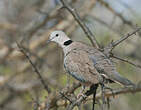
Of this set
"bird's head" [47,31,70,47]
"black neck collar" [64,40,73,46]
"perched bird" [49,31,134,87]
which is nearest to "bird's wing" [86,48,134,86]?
"perched bird" [49,31,134,87]

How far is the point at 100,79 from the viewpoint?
359 cm

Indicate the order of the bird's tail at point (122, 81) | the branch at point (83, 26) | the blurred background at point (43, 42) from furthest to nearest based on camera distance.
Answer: the blurred background at point (43, 42), the branch at point (83, 26), the bird's tail at point (122, 81)

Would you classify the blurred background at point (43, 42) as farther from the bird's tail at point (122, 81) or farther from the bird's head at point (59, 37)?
the bird's tail at point (122, 81)

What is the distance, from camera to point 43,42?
6742 mm

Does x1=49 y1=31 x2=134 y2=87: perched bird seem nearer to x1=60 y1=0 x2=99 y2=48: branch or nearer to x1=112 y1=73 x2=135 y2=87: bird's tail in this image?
x1=112 y1=73 x2=135 y2=87: bird's tail

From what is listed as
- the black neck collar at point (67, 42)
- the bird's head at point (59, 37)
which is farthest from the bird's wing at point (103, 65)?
the bird's head at point (59, 37)

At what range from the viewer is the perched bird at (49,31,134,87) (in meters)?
3.63

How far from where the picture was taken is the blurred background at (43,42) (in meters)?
A: 5.76

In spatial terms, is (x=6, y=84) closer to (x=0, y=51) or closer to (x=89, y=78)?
(x=0, y=51)

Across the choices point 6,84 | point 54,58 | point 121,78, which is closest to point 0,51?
point 6,84

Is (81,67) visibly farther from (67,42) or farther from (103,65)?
(67,42)

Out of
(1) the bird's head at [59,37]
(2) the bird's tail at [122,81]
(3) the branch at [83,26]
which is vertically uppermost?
(1) the bird's head at [59,37]

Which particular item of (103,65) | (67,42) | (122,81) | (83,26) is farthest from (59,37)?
(122,81)

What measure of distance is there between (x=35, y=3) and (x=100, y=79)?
13.8 feet
